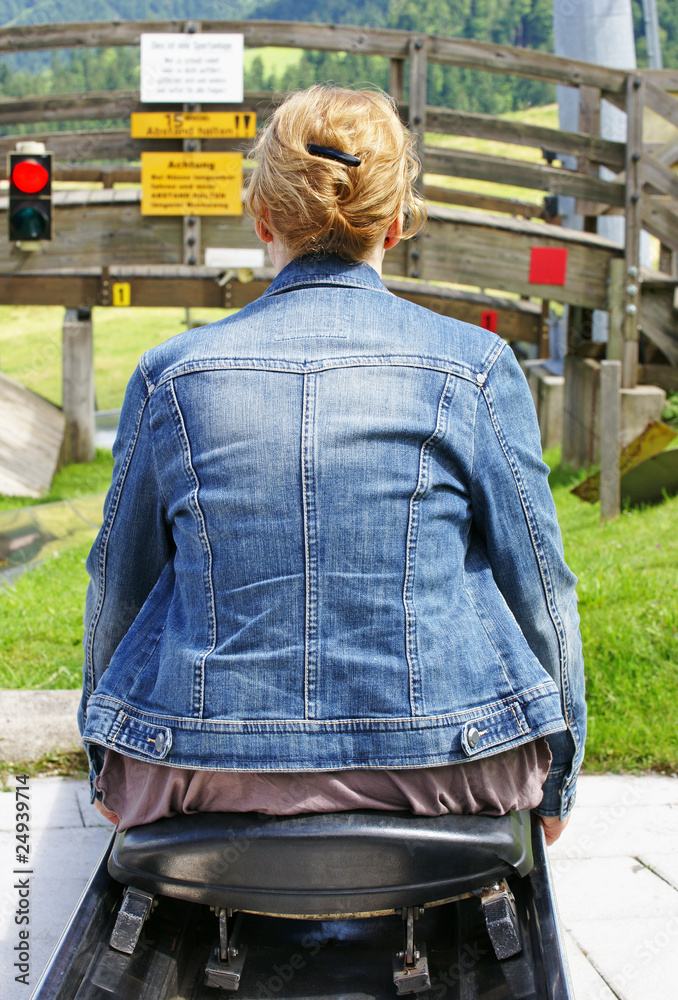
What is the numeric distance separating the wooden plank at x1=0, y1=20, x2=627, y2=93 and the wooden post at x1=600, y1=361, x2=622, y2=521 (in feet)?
15.9

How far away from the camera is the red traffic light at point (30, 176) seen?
767cm

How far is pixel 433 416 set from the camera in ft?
4.99

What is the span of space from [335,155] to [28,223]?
6.93 m

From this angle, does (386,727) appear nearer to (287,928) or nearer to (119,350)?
(287,928)

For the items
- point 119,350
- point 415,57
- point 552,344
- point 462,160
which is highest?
point 415,57

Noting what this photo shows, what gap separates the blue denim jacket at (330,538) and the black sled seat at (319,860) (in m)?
0.09

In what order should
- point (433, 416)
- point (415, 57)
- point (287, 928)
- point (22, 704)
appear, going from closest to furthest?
point (433, 416) → point (287, 928) → point (22, 704) → point (415, 57)

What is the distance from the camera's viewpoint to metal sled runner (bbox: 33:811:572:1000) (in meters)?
1.38

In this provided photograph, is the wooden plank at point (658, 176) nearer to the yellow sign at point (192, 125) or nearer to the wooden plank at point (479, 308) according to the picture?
the wooden plank at point (479, 308)

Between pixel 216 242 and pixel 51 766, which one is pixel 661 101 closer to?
pixel 216 242

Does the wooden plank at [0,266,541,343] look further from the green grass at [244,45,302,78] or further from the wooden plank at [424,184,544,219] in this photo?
the green grass at [244,45,302,78]

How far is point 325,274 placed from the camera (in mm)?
1676

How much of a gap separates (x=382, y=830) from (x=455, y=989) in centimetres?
37

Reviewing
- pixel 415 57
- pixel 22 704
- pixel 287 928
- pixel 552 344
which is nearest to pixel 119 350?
pixel 552 344
